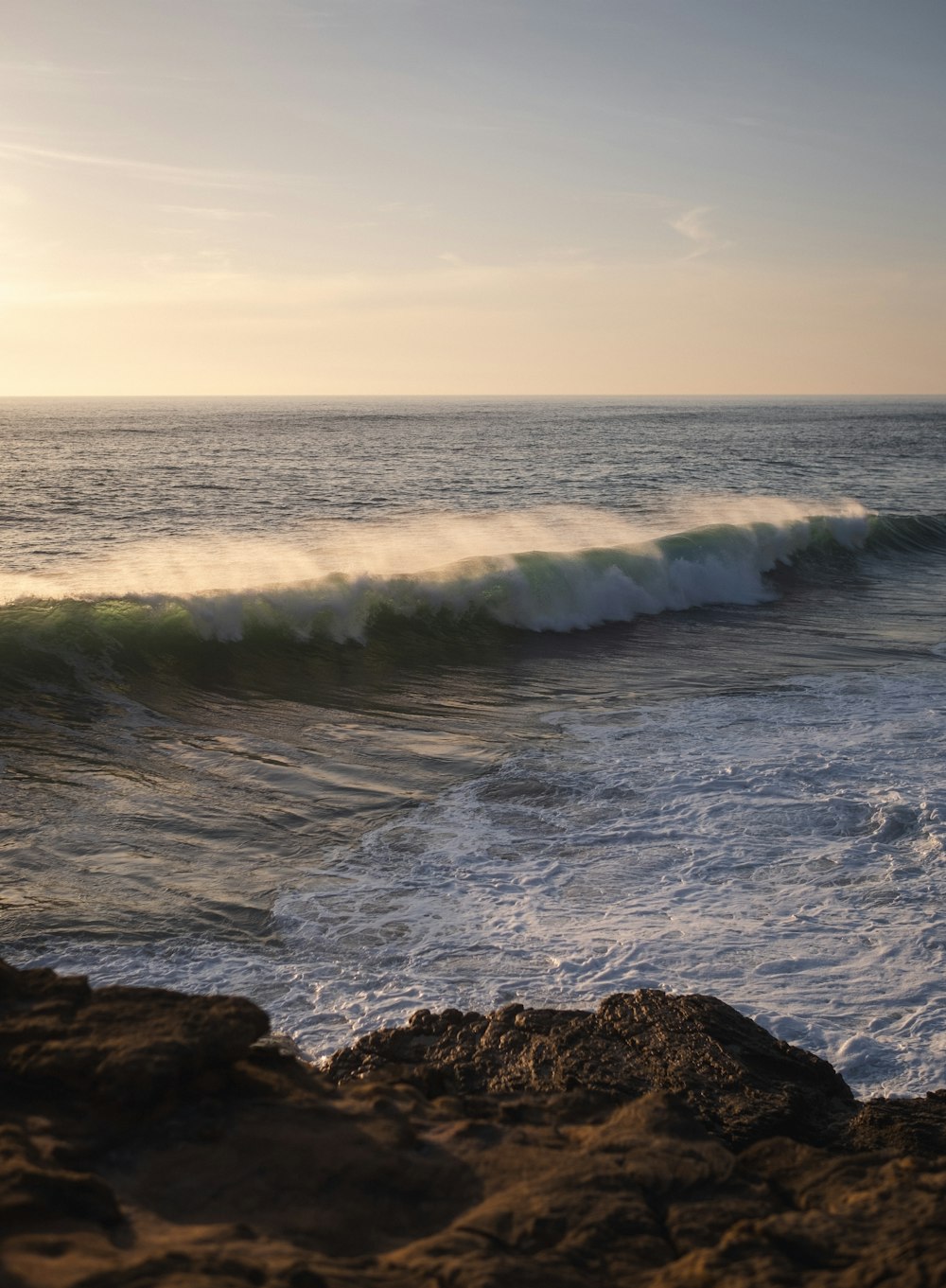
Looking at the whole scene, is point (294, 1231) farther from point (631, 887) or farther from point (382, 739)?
point (382, 739)

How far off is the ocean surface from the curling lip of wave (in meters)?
0.06

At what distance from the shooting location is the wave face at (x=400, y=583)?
14.6 metres

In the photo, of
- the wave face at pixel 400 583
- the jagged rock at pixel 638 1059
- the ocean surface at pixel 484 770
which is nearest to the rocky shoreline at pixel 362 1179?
the jagged rock at pixel 638 1059

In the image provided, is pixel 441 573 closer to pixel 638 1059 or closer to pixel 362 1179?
pixel 638 1059

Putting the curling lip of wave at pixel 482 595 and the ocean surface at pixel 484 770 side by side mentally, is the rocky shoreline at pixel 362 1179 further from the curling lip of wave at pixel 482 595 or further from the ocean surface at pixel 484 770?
the curling lip of wave at pixel 482 595

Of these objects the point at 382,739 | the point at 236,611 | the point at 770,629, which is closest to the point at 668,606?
the point at 770,629

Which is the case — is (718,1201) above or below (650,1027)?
above

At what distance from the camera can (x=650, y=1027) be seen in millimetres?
5066

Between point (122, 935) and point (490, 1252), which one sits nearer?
point (490, 1252)

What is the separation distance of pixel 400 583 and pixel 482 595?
4.51ft

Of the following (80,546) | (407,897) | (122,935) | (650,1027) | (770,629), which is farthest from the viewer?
(80,546)

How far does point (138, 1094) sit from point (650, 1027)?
2.59 m

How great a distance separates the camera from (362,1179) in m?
3.11

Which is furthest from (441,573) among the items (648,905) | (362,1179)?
(362,1179)
